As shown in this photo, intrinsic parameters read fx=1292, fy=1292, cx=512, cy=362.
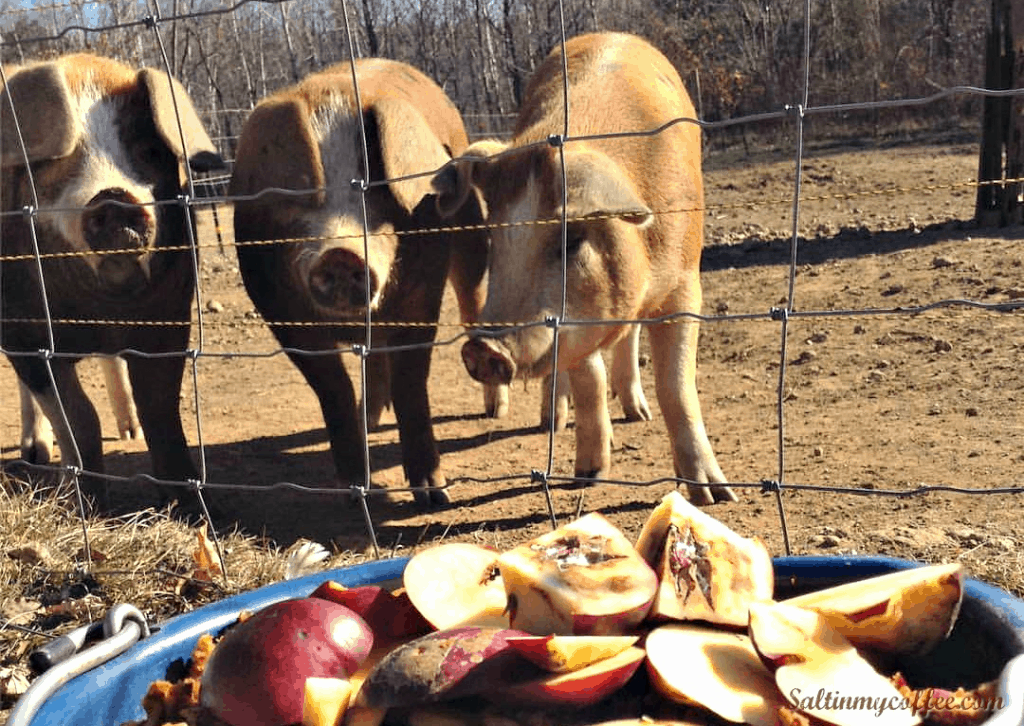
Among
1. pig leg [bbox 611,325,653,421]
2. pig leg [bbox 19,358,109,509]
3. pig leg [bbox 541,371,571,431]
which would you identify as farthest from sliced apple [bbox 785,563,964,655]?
pig leg [bbox 611,325,653,421]

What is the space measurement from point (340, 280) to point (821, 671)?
2.72 m

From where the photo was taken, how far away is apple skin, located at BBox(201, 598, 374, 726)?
5.40 feet

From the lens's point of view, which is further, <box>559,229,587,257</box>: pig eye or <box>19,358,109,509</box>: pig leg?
<box>19,358,109,509</box>: pig leg

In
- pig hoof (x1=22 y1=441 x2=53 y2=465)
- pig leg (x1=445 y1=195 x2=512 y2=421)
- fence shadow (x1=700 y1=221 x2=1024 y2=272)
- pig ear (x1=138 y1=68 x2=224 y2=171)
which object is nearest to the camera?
pig ear (x1=138 y1=68 x2=224 y2=171)

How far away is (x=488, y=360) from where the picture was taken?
3.69 metres

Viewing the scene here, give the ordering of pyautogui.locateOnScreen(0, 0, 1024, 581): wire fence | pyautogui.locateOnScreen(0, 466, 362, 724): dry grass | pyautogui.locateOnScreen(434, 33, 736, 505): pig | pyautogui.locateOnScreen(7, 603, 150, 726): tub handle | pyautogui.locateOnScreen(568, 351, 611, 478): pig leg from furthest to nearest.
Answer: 1. pyautogui.locateOnScreen(568, 351, 611, 478): pig leg
2. pyautogui.locateOnScreen(434, 33, 736, 505): pig
3. pyautogui.locateOnScreen(0, 466, 362, 724): dry grass
4. pyautogui.locateOnScreen(0, 0, 1024, 581): wire fence
5. pyautogui.locateOnScreen(7, 603, 150, 726): tub handle

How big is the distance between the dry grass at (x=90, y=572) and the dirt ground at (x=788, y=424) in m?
0.55

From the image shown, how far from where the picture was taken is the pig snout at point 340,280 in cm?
401

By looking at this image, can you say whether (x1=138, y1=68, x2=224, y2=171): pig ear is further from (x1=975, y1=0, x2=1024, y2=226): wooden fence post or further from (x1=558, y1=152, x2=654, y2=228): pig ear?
(x1=975, y1=0, x2=1024, y2=226): wooden fence post

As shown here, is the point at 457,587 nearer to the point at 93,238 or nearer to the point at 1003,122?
the point at 93,238

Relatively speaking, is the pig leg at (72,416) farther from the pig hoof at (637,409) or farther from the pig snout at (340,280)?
the pig hoof at (637,409)

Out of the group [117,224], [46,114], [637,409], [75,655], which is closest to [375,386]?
[637,409]

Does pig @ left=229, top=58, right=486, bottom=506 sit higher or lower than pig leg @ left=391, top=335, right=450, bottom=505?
higher

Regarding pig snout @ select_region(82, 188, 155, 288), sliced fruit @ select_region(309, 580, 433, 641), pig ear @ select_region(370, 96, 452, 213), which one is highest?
pig ear @ select_region(370, 96, 452, 213)
